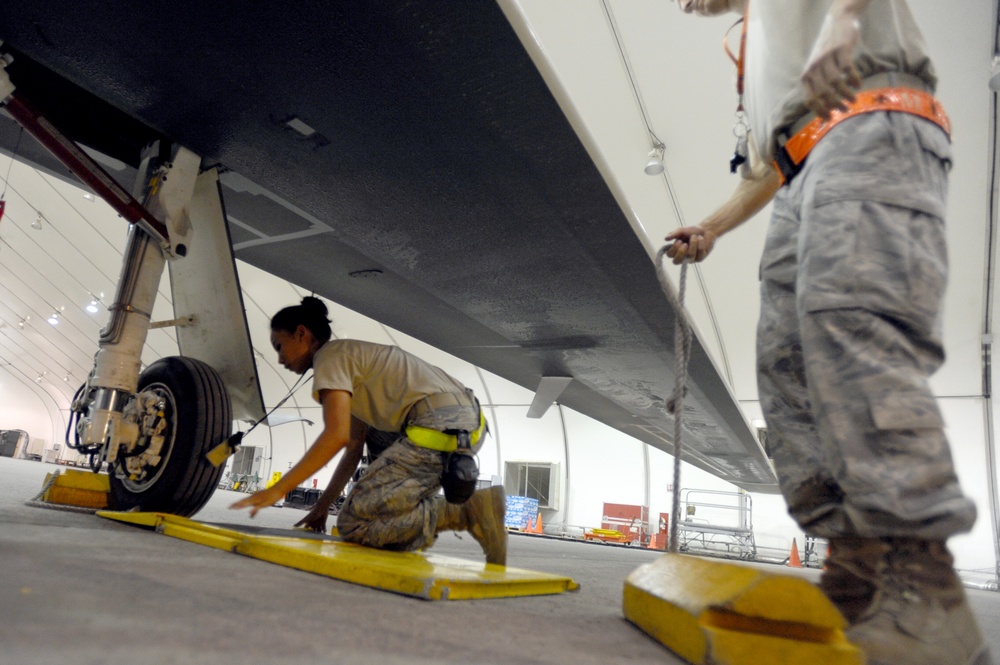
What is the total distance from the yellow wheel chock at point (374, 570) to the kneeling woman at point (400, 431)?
17.8 inches

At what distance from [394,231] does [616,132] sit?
6.91 m

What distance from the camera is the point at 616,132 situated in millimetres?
8539

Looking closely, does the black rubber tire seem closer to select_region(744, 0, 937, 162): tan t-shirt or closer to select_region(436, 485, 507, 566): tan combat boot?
select_region(436, 485, 507, 566): tan combat boot

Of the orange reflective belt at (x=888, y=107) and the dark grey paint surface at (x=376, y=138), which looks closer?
the orange reflective belt at (x=888, y=107)

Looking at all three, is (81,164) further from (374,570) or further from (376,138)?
(374,570)

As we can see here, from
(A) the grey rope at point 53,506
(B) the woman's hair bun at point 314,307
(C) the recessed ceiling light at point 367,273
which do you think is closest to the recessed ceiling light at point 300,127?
(B) the woman's hair bun at point 314,307

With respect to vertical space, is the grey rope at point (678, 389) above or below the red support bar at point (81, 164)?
below

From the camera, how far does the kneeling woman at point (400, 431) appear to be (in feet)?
6.71

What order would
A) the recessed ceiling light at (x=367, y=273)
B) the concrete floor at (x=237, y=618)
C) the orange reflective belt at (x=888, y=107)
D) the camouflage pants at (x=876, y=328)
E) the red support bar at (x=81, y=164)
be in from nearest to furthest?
the concrete floor at (x=237, y=618) → the camouflage pants at (x=876, y=328) → the orange reflective belt at (x=888, y=107) → the red support bar at (x=81, y=164) → the recessed ceiling light at (x=367, y=273)

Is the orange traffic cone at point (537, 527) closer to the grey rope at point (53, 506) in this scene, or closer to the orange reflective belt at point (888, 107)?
the grey rope at point (53, 506)

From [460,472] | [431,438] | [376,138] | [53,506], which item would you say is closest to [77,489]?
[53,506]

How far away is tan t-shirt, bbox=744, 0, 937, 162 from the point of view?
1.07 meters

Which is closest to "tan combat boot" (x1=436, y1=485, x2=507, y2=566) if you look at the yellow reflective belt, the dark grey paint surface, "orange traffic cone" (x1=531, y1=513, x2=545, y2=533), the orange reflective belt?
the yellow reflective belt

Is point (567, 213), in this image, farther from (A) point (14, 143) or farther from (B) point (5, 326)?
(B) point (5, 326)
